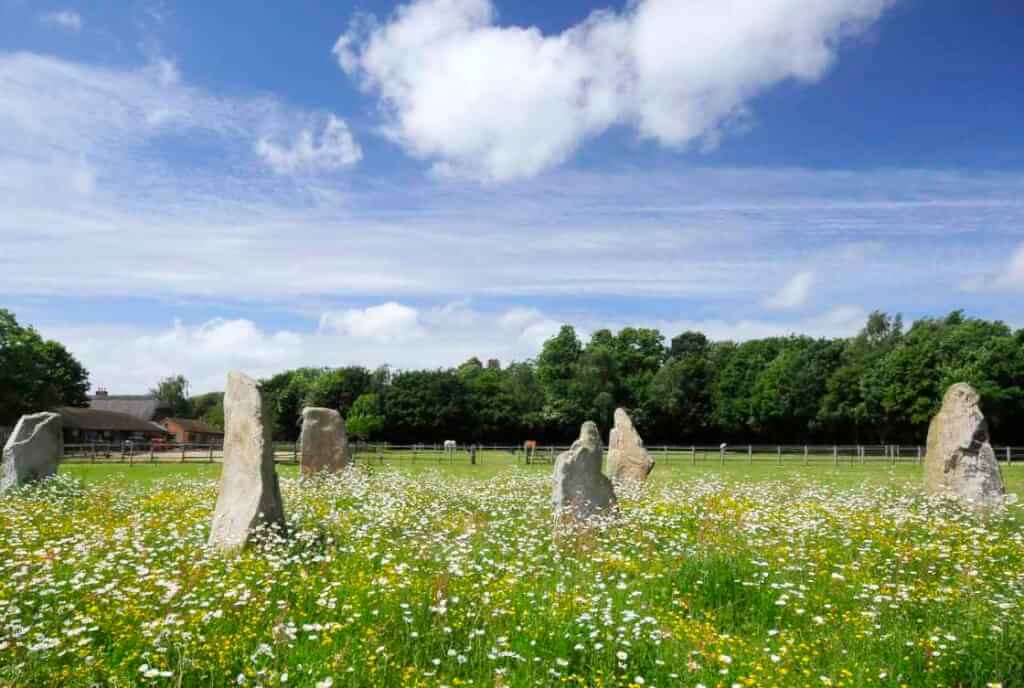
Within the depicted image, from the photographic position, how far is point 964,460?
53.8 feet

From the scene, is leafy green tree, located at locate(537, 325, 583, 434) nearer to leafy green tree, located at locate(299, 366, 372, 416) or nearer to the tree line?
the tree line

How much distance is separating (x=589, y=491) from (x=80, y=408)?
75647 mm

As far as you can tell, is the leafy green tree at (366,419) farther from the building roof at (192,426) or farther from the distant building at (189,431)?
the building roof at (192,426)

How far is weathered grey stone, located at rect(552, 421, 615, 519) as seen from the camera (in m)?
12.5

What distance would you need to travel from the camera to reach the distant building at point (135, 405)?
101 m

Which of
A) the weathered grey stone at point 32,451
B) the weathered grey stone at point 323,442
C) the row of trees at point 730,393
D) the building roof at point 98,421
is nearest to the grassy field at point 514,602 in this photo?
the weathered grey stone at point 32,451

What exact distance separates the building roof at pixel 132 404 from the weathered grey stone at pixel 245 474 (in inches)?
3901

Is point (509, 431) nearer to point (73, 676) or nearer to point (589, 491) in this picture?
point (589, 491)

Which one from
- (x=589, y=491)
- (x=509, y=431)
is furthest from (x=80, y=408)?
(x=589, y=491)

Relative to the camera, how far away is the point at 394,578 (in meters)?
8.06

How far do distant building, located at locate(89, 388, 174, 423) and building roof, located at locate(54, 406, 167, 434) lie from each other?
1697 cm

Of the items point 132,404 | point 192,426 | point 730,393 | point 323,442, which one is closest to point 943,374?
point 730,393

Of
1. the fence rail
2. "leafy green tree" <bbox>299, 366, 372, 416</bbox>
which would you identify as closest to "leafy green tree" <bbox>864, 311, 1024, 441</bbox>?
the fence rail

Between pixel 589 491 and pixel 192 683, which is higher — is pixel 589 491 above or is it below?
above
